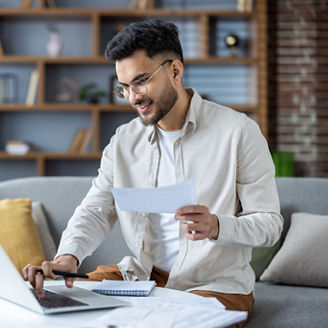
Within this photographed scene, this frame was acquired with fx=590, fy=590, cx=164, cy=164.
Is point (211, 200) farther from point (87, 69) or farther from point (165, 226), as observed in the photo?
point (87, 69)

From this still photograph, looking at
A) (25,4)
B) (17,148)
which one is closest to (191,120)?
(17,148)

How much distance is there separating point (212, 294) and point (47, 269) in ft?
1.53

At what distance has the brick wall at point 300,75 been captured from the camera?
4.69 meters

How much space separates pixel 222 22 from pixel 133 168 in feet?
10.4

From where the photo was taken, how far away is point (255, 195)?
166 centimetres

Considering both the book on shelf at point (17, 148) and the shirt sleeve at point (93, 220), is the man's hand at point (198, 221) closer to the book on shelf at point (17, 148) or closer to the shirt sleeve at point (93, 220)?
the shirt sleeve at point (93, 220)

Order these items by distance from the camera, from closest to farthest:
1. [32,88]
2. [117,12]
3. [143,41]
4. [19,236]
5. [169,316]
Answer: [169,316] < [143,41] < [19,236] < [117,12] < [32,88]

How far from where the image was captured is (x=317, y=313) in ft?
6.01

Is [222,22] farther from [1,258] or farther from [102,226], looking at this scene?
[1,258]

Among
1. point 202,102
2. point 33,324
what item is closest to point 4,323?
point 33,324

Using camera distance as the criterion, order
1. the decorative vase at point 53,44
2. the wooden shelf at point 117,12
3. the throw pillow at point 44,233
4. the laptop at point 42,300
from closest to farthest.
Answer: the laptop at point 42,300 < the throw pillow at point 44,233 < the wooden shelf at point 117,12 < the decorative vase at point 53,44

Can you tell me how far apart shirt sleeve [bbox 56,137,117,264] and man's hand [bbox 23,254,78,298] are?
5cm

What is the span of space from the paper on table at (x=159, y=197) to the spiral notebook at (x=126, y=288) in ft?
0.60

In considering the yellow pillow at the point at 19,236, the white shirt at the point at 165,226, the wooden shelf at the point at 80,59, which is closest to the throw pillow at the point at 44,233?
the yellow pillow at the point at 19,236
